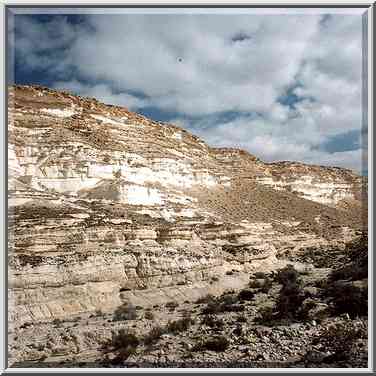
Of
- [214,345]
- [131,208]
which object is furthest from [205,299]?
[131,208]

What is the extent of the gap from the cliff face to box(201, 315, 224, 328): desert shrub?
282 centimetres

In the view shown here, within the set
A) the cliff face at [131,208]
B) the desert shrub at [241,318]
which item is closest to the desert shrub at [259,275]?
the cliff face at [131,208]

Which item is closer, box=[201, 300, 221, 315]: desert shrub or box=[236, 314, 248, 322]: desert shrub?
box=[236, 314, 248, 322]: desert shrub

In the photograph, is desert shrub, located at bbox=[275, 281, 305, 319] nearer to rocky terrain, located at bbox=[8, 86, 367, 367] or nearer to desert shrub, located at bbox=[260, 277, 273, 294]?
rocky terrain, located at bbox=[8, 86, 367, 367]

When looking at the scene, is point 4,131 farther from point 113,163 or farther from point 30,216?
point 113,163

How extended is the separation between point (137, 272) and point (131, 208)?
5540mm

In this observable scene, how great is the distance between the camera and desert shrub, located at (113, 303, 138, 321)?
30.5 ft

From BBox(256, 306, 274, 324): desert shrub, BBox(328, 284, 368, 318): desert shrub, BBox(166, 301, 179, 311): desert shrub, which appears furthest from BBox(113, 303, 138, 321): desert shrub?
BBox(328, 284, 368, 318): desert shrub

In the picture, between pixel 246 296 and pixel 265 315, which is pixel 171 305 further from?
pixel 265 315

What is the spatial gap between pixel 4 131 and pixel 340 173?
4912 cm

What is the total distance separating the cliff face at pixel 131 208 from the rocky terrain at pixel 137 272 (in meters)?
0.05

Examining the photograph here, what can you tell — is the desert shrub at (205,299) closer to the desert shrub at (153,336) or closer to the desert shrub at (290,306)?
the desert shrub at (290,306)


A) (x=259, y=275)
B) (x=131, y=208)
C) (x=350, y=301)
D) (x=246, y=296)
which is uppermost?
(x=131, y=208)

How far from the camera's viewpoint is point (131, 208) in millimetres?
17047
